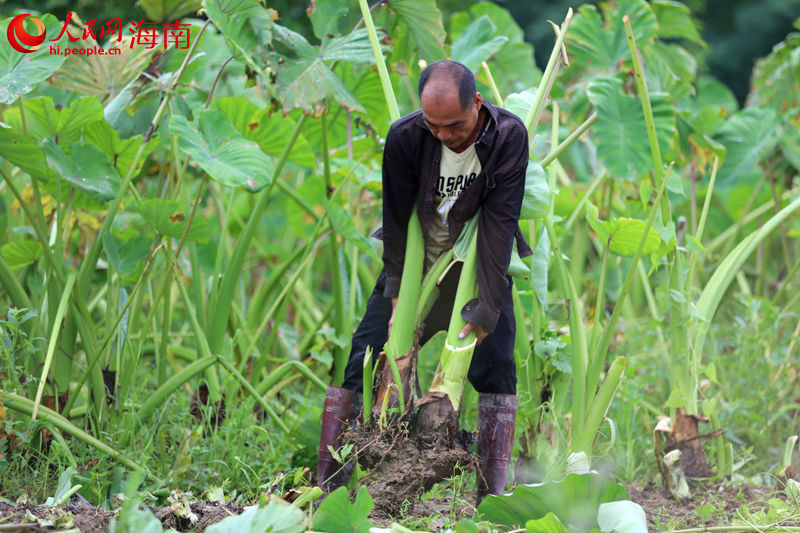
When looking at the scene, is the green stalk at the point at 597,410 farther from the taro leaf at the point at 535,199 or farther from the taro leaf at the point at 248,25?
the taro leaf at the point at 248,25

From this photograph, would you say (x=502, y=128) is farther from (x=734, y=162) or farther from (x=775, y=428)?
(x=734, y=162)

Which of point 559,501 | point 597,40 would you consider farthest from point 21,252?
point 597,40

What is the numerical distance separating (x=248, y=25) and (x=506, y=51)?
205 centimetres

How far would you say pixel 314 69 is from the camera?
2.50 m

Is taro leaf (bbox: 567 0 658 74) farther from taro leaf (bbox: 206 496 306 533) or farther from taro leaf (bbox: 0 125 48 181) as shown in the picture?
taro leaf (bbox: 206 496 306 533)

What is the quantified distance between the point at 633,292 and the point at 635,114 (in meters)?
1.39

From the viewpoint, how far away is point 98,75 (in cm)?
266

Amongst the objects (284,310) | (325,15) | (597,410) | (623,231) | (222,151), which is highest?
Result: (325,15)

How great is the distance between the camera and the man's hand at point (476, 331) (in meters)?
1.90

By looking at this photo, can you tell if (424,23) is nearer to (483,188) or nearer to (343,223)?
(343,223)

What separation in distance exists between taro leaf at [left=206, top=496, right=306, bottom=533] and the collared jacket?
0.64 metres

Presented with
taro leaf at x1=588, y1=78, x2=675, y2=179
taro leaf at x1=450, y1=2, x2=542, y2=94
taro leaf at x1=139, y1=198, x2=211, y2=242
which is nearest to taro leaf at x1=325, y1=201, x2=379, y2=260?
taro leaf at x1=139, y1=198, x2=211, y2=242

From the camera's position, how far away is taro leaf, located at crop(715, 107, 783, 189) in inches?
155

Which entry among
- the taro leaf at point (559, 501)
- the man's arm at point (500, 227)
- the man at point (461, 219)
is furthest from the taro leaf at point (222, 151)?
the taro leaf at point (559, 501)
